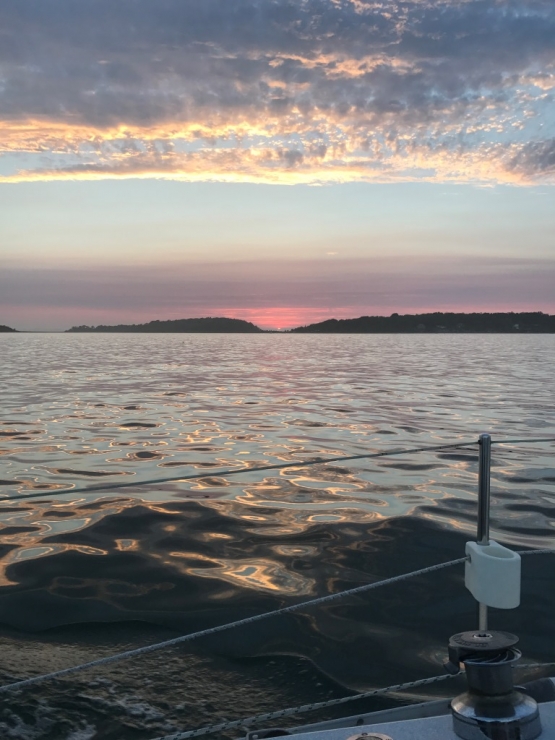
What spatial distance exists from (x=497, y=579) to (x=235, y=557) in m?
3.63

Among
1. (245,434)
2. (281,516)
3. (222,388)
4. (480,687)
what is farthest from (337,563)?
(222,388)

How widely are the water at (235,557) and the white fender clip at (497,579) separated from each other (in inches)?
42.0

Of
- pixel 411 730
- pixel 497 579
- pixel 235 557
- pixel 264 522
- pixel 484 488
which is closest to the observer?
pixel 411 730

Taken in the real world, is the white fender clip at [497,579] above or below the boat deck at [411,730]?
above

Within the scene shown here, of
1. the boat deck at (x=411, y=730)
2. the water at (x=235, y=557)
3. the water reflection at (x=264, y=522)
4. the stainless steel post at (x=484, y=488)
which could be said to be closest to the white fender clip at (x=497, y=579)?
the stainless steel post at (x=484, y=488)

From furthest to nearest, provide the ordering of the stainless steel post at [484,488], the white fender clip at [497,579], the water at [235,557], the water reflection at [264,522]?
1. the water reflection at [264,522]
2. the water at [235,557]
3. the stainless steel post at [484,488]
4. the white fender clip at [497,579]

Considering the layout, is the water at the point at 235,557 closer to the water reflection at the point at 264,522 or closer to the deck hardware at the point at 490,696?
the water reflection at the point at 264,522

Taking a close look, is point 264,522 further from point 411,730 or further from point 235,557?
point 411,730

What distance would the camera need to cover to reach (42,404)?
61.6 ft

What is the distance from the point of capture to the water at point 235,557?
14.2ft

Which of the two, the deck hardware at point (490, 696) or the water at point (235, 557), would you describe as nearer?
the deck hardware at point (490, 696)

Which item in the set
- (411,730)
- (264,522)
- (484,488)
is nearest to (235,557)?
(264,522)

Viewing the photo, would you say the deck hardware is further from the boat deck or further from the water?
the water

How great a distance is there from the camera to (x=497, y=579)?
3.52 m
